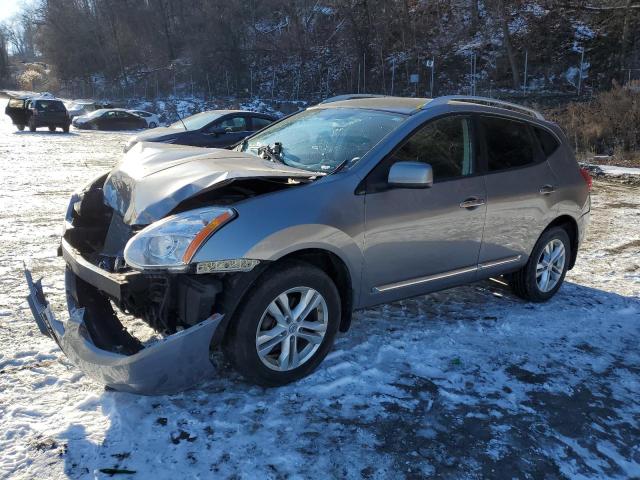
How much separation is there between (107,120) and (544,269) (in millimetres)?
26910

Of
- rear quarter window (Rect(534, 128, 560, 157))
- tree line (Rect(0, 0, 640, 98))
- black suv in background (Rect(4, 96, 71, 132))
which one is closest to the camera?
rear quarter window (Rect(534, 128, 560, 157))

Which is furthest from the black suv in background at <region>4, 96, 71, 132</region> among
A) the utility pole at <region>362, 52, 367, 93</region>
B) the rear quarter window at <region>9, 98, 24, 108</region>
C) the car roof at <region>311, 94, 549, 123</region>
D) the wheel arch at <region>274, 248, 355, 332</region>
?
the wheel arch at <region>274, 248, 355, 332</region>

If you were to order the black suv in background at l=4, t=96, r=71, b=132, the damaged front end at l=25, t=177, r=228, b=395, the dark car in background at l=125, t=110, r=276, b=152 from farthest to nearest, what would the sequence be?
the black suv in background at l=4, t=96, r=71, b=132, the dark car in background at l=125, t=110, r=276, b=152, the damaged front end at l=25, t=177, r=228, b=395

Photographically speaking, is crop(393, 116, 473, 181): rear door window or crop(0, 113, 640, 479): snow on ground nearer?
crop(0, 113, 640, 479): snow on ground

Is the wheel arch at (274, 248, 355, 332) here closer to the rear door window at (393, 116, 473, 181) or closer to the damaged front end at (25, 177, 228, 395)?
the damaged front end at (25, 177, 228, 395)

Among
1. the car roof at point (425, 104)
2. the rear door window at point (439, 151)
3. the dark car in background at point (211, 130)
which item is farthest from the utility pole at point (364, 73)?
the rear door window at point (439, 151)

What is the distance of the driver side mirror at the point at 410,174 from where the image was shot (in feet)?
11.3

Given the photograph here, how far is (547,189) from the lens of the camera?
4.75 meters

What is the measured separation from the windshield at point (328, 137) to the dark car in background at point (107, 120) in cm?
2560

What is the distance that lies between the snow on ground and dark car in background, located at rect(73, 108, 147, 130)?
25.0m

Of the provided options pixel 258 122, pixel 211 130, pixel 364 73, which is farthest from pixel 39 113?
pixel 364 73

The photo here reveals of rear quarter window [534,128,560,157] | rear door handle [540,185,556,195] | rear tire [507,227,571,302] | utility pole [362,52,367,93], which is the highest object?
utility pole [362,52,367,93]

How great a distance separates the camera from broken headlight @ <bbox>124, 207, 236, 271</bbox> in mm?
2854

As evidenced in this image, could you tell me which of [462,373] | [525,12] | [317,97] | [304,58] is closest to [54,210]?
[462,373]
